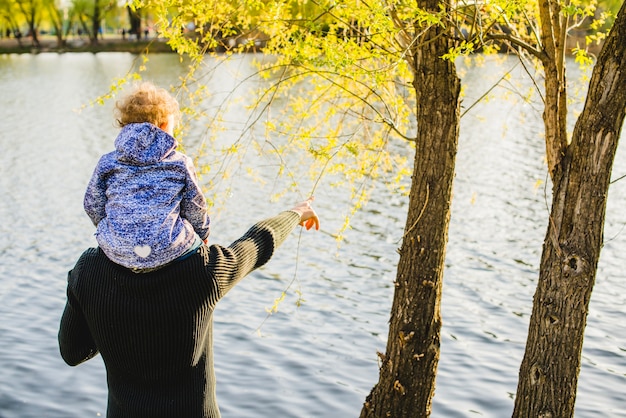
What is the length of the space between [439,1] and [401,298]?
5.87ft

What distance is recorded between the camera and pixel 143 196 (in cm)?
265

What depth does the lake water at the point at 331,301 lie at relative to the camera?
805 cm

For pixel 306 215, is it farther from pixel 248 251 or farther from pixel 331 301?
pixel 331 301

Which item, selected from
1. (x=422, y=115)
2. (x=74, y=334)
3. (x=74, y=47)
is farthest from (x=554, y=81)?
(x=74, y=47)

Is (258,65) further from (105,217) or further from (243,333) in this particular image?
(243,333)

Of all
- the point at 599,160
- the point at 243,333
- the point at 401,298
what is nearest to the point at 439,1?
the point at 599,160

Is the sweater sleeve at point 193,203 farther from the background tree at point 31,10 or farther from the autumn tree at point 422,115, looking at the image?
the background tree at point 31,10

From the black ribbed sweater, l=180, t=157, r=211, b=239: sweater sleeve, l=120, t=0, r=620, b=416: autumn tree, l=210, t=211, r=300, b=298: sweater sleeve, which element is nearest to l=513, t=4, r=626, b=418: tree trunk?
l=120, t=0, r=620, b=416: autumn tree

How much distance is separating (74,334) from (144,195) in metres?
0.66

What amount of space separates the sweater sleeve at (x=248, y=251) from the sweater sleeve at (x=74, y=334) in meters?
0.52

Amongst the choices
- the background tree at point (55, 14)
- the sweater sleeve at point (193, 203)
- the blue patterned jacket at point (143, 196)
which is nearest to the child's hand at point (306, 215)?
the sweater sleeve at point (193, 203)

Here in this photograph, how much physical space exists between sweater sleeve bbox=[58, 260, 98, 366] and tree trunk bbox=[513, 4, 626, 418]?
2.54m

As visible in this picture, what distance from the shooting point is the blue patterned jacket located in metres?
2.64

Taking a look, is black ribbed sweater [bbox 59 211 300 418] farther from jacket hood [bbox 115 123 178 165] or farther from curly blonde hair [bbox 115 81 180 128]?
curly blonde hair [bbox 115 81 180 128]
